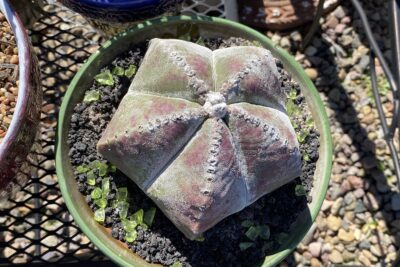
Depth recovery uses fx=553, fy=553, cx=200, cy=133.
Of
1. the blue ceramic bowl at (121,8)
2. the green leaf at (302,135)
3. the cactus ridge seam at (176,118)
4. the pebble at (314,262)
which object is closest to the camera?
the cactus ridge seam at (176,118)

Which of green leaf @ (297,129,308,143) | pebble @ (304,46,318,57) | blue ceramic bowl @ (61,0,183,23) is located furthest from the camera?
pebble @ (304,46,318,57)

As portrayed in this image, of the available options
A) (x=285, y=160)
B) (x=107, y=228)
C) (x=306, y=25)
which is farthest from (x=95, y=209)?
(x=306, y=25)

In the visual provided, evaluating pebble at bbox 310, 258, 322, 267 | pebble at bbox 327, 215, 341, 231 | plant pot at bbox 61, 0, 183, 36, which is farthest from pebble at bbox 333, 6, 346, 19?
plant pot at bbox 61, 0, 183, 36

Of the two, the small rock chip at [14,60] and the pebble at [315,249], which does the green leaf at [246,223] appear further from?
the pebble at [315,249]

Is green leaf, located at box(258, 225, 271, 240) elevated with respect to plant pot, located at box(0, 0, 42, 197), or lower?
lower

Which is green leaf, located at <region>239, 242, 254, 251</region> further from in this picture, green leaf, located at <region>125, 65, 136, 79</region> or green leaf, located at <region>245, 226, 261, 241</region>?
green leaf, located at <region>125, 65, 136, 79</region>

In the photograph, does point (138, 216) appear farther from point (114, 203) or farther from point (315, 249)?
point (315, 249)

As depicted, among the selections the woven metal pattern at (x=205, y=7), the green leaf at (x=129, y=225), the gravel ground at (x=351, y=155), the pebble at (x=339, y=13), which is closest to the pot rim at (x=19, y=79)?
the green leaf at (x=129, y=225)
